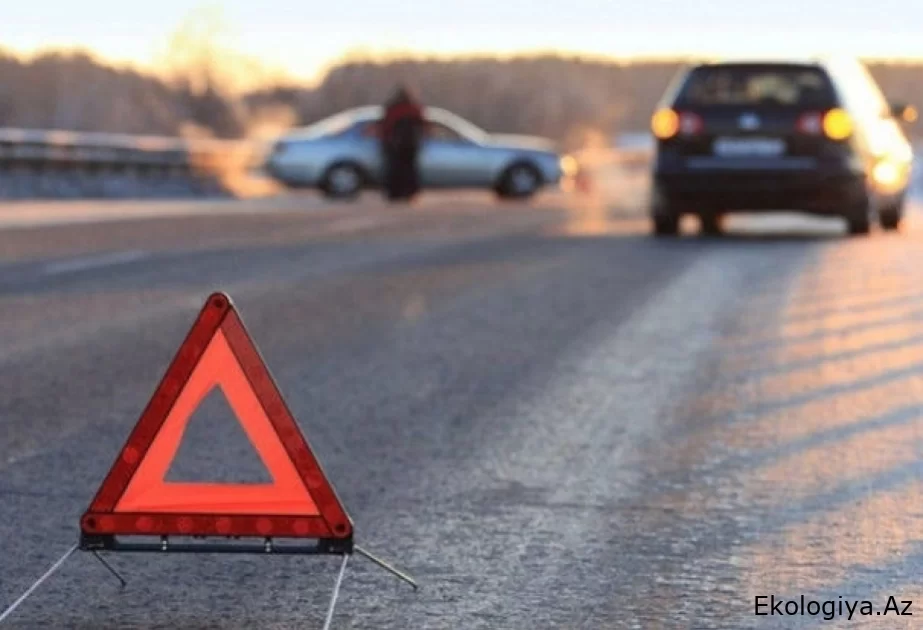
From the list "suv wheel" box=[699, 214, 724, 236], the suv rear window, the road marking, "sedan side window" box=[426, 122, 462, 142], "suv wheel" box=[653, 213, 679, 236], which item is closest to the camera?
the road marking

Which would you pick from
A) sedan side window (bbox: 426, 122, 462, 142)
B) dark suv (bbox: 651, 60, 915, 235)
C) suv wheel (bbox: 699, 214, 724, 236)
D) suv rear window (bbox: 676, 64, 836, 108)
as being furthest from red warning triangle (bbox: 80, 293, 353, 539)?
sedan side window (bbox: 426, 122, 462, 142)

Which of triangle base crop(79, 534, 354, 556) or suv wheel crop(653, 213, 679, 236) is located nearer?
triangle base crop(79, 534, 354, 556)

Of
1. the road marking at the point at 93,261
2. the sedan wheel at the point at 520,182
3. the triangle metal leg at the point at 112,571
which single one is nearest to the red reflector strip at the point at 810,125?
the road marking at the point at 93,261

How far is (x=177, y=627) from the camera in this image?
543 cm

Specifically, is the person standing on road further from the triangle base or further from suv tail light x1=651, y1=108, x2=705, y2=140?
the triangle base

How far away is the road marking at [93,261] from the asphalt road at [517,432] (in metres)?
0.06

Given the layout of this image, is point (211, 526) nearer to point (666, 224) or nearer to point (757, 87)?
point (757, 87)

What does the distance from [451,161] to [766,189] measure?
14.6 m

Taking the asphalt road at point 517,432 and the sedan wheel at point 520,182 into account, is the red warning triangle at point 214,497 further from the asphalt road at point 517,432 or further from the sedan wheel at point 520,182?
the sedan wheel at point 520,182

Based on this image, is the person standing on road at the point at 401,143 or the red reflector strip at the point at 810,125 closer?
the red reflector strip at the point at 810,125

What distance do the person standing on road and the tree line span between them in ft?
44.2

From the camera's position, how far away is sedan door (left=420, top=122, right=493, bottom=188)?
35.0 m

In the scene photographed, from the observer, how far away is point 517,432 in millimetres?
8633

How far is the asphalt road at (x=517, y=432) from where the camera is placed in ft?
19.2
